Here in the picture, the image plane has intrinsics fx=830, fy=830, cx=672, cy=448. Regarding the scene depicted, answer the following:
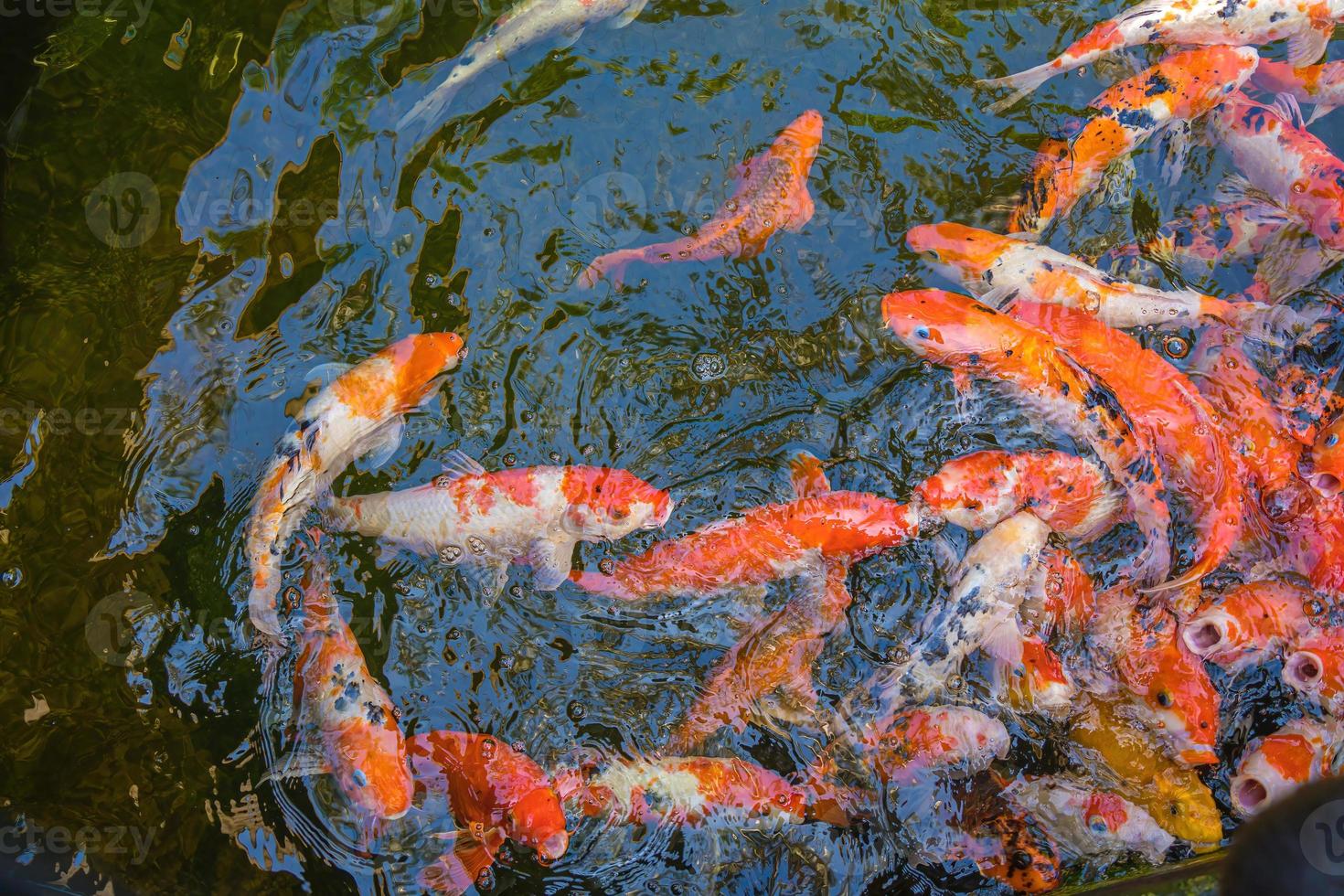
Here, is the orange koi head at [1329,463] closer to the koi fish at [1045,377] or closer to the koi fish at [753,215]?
the koi fish at [1045,377]

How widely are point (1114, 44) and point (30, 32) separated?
567 cm

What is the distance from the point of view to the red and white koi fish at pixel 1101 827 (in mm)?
3525

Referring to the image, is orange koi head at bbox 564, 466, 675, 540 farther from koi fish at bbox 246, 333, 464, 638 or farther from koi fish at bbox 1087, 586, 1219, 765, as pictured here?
koi fish at bbox 1087, 586, 1219, 765

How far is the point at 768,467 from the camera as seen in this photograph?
157 inches

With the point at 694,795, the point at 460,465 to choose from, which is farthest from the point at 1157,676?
the point at 460,465

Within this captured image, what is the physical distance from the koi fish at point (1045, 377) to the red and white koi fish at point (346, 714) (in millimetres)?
2946

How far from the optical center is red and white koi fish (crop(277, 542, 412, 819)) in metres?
3.38

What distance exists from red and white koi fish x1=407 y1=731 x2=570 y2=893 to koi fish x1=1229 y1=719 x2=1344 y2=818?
2.95 metres

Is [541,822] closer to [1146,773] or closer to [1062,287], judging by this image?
[1146,773]

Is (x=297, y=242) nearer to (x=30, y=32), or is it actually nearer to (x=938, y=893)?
(x=30, y=32)

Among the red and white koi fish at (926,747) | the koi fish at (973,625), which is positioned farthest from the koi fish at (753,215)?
the red and white koi fish at (926,747)

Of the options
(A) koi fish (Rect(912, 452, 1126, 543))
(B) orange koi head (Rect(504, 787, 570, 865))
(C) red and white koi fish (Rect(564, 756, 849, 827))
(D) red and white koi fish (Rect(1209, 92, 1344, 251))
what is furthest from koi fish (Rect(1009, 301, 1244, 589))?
(B) orange koi head (Rect(504, 787, 570, 865))

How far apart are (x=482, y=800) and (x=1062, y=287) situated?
3660 millimetres

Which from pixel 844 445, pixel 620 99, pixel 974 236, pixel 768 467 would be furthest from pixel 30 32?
pixel 974 236
